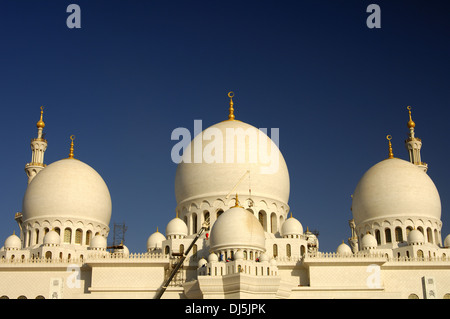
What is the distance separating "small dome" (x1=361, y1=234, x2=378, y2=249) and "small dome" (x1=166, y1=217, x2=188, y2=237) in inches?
430

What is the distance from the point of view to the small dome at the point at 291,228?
36.4 m

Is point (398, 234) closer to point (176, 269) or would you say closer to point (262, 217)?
point (262, 217)

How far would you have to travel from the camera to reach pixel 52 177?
4059 cm

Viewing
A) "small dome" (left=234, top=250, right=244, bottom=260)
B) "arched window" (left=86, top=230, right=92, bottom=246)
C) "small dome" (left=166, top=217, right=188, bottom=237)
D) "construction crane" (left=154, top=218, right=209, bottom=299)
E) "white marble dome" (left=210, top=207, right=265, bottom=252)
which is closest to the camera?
"small dome" (left=234, top=250, right=244, bottom=260)

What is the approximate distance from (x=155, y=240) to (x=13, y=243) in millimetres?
9005

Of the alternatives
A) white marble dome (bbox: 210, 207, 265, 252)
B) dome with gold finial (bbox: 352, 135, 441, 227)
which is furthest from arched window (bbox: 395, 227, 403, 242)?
white marble dome (bbox: 210, 207, 265, 252)

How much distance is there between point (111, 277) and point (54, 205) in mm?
8408

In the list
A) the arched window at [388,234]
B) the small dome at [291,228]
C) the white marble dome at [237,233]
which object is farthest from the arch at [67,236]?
the arched window at [388,234]

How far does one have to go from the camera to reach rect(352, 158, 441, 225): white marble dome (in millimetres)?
39469

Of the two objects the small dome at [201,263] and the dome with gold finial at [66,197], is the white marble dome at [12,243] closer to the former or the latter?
the dome with gold finial at [66,197]

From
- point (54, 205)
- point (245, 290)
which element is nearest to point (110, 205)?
point (54, 205)

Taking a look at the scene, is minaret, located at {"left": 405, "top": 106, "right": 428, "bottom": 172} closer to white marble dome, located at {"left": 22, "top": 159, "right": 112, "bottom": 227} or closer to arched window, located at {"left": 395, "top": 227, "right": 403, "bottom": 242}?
arched window, located at {"left": 395, "top": 227, "right": 403, "bottom": 242}

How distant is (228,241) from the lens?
104 ft
